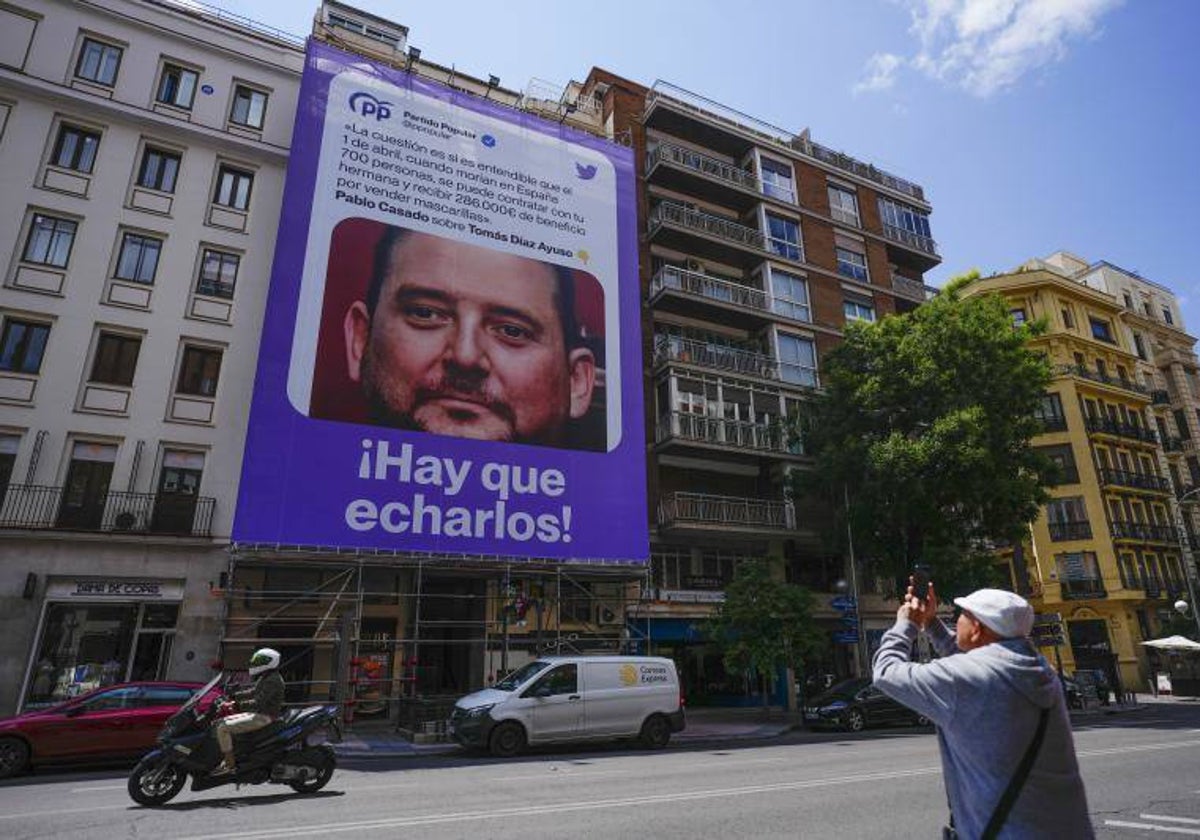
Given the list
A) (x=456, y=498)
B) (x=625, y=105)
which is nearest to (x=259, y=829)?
(x=456, y=498)

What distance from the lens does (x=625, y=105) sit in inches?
1193

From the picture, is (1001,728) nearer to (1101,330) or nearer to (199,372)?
(199,372)

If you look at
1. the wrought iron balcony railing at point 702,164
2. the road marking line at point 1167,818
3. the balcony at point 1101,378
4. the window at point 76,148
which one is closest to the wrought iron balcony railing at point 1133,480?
the balcony at point 1101,378

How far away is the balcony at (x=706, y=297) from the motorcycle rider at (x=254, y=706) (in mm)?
20944

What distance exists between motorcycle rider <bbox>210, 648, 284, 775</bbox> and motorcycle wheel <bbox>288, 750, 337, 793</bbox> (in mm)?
711

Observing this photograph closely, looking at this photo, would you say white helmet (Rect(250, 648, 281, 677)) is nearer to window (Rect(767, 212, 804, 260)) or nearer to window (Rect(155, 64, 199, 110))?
window (Rect(155, 64, 199, 110))

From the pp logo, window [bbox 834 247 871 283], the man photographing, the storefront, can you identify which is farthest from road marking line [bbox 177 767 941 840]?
window [bbox 834 247 871 283]

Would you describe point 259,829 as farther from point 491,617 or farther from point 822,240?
point 822,240

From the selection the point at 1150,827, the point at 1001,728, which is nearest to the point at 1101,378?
the point at 1150,827

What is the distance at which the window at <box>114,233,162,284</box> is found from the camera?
64.6ft

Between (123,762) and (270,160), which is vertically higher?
(270,160)

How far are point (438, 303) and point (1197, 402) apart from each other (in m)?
50.1

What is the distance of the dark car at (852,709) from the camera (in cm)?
1875

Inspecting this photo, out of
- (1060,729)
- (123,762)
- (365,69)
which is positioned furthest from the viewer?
(365,69)
